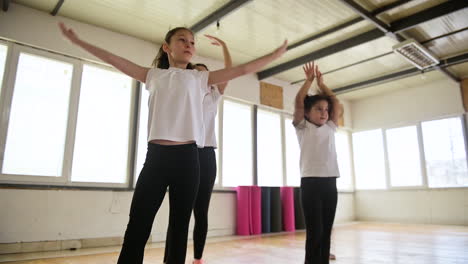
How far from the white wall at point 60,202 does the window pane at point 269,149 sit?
210 centimetres

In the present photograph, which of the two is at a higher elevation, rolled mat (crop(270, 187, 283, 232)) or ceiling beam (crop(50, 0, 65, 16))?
ceiling beam (crop(50, 0, 65, 16))

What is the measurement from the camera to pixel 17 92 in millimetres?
3438

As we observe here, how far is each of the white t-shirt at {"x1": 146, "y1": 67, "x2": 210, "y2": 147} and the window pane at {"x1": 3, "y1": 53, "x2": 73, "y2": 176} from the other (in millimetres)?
2903

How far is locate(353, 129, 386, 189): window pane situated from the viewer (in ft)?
23.1

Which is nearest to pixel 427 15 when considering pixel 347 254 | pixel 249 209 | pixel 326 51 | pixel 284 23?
pixel 326 51

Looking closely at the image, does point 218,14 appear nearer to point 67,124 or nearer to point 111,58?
point 67,124

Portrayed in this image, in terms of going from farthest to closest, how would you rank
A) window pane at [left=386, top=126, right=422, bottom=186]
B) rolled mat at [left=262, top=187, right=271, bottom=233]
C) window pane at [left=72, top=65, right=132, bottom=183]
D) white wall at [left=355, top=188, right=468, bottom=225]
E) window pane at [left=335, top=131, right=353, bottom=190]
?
window pane at [left=335, top=131, right=353, bottom=190], window pane at [left=386, top=126, right=422, bottom=186], white wall at [left=355, top=188, right=468, bottom=225], rolled mat at [left=262, top=187, right=271, bottom=233], window pane at [left=72, top=65, right=132, bottom=183]

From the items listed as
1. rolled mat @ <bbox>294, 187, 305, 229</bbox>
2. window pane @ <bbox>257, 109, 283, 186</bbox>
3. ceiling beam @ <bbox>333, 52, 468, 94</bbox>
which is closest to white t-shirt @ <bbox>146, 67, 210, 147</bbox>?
window pane @ <bbox>257, 109, 283, 186</bbox>

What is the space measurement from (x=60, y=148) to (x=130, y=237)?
3051 mm

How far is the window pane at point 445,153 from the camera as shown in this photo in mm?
5902

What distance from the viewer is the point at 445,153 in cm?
609

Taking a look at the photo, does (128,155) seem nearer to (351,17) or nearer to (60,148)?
(60,148)

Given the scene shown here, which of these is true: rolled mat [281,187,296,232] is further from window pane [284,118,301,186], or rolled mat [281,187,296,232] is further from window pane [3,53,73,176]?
window pane [3,53,73,176]

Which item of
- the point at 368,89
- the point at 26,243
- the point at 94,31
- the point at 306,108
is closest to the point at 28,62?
the point at 94,31
